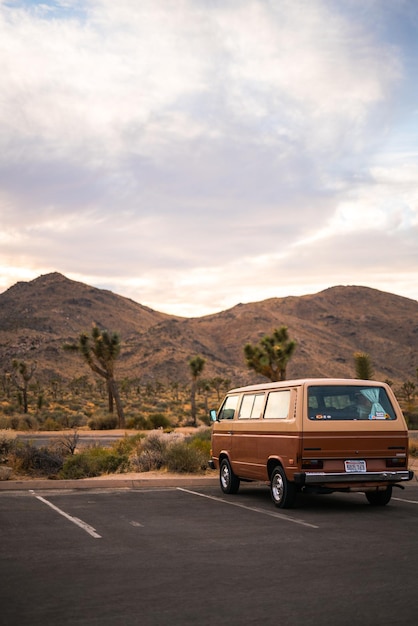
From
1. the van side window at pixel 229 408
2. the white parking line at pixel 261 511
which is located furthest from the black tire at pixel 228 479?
the van side window at pixel 229 408

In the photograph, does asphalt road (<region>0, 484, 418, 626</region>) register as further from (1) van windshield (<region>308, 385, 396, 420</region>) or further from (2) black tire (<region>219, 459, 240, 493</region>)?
(1) van windshield (<region>308, 385, 396, 420</region>)

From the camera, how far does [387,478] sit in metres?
12.5

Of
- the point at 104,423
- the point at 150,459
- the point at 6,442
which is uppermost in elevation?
the point at 104,423

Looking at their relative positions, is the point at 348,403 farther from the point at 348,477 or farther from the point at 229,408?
the point at 229,408

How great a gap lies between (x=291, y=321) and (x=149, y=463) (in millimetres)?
124510

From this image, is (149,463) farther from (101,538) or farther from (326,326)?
(326,326)

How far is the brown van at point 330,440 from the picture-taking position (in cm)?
1228

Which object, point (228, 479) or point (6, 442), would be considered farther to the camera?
point (6, 442)

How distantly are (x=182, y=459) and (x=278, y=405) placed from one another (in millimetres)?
6050

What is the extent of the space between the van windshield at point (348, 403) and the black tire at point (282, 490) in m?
1.16

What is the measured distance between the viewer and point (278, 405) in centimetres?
1324

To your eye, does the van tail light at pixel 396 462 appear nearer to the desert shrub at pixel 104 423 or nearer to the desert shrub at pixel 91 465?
the desert shrub at pixel 91 465

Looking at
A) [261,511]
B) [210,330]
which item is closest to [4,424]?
[261,511]

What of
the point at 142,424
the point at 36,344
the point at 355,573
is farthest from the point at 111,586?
the point at 36,344
